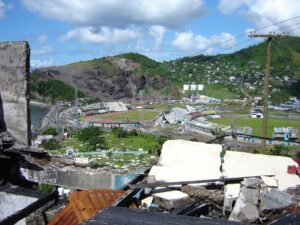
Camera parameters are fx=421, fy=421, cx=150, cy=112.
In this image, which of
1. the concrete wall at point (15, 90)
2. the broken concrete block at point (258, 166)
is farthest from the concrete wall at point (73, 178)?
the broken concrete block at point (258, 166)

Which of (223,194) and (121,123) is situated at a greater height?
(223,194)

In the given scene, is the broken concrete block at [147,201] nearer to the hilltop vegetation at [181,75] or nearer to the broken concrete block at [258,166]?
the broken concrete block at [258,166]

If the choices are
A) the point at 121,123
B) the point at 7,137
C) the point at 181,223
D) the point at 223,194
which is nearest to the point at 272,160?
the point at 223,194

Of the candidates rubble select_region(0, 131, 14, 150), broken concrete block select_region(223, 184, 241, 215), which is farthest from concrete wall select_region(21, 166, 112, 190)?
broken concrete block select_region(223, 184, 241, 215)

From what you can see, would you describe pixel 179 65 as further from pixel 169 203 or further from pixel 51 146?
pixel 169 203

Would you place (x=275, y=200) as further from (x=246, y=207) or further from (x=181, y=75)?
(x=181, y=75)
